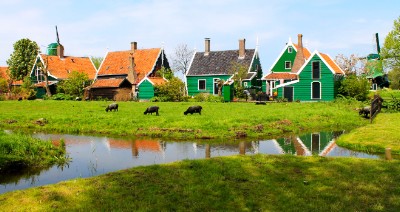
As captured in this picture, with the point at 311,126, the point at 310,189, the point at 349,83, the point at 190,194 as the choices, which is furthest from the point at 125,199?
the point at 349,83

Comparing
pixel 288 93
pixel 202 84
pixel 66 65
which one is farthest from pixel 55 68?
pixel 288 93

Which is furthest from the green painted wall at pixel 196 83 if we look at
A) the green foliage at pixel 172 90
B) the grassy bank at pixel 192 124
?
the grassy bank at pixel 192 124

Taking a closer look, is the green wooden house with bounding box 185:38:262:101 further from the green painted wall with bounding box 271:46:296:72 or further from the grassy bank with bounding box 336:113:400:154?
the grassy bank with bounding box 336:113:400:154

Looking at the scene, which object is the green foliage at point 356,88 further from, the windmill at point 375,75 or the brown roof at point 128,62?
the brown roof at point 128,62

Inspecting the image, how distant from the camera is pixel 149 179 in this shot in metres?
9.15

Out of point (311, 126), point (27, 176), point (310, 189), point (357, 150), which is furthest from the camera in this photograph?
point (311, 126)

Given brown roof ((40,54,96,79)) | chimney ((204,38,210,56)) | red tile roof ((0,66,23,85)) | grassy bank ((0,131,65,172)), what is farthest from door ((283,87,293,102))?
red tile roof ((0,66,23,85))

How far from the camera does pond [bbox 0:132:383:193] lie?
36.9ft

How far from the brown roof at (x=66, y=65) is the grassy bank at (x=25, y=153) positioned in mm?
48594

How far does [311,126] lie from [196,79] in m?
33.5

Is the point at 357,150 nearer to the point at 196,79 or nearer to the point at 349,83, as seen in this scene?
the point at 349,83

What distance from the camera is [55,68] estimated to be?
62875 millimetres

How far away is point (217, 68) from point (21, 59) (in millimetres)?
38950

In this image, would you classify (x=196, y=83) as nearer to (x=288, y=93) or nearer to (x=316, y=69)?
(x=288, y=93)
